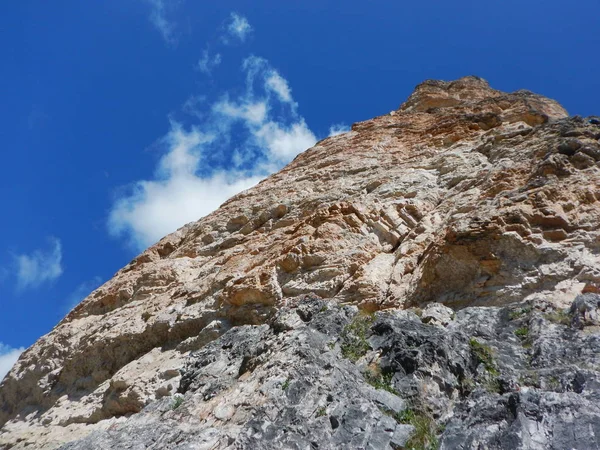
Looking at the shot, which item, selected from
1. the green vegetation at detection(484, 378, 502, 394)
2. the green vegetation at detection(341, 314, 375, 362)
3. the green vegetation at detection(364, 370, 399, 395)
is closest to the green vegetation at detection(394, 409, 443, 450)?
the green vegetation at detection(364, 370, 399, 395)

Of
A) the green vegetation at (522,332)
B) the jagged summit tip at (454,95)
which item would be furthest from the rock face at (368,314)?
the jagged summit tip at (454,95)

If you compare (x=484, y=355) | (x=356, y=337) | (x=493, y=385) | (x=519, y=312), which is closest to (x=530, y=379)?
(x=493, y=385)

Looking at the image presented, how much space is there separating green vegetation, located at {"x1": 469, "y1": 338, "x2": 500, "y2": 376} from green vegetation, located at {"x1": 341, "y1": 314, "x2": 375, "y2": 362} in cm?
181

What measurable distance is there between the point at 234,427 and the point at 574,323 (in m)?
5.74

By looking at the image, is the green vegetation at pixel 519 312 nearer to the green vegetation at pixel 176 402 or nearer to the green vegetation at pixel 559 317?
the green vegetation at pixel 559 317

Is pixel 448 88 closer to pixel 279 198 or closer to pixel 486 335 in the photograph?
pixel 279 198

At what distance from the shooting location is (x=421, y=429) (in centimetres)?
815

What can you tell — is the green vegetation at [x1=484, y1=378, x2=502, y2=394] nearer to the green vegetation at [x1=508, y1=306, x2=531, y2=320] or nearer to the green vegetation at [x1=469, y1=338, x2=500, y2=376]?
the green vegetation at [x1=469, y1=338, x2=500, y2=376]

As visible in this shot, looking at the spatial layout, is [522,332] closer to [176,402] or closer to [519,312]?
[519,312]

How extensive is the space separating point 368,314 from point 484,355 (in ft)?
9.87

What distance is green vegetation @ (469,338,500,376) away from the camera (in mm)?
9219

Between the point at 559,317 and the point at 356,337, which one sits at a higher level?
the point at 356,337

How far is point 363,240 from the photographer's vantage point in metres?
15.3

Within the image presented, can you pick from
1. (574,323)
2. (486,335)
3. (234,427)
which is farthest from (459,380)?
(234,427)
